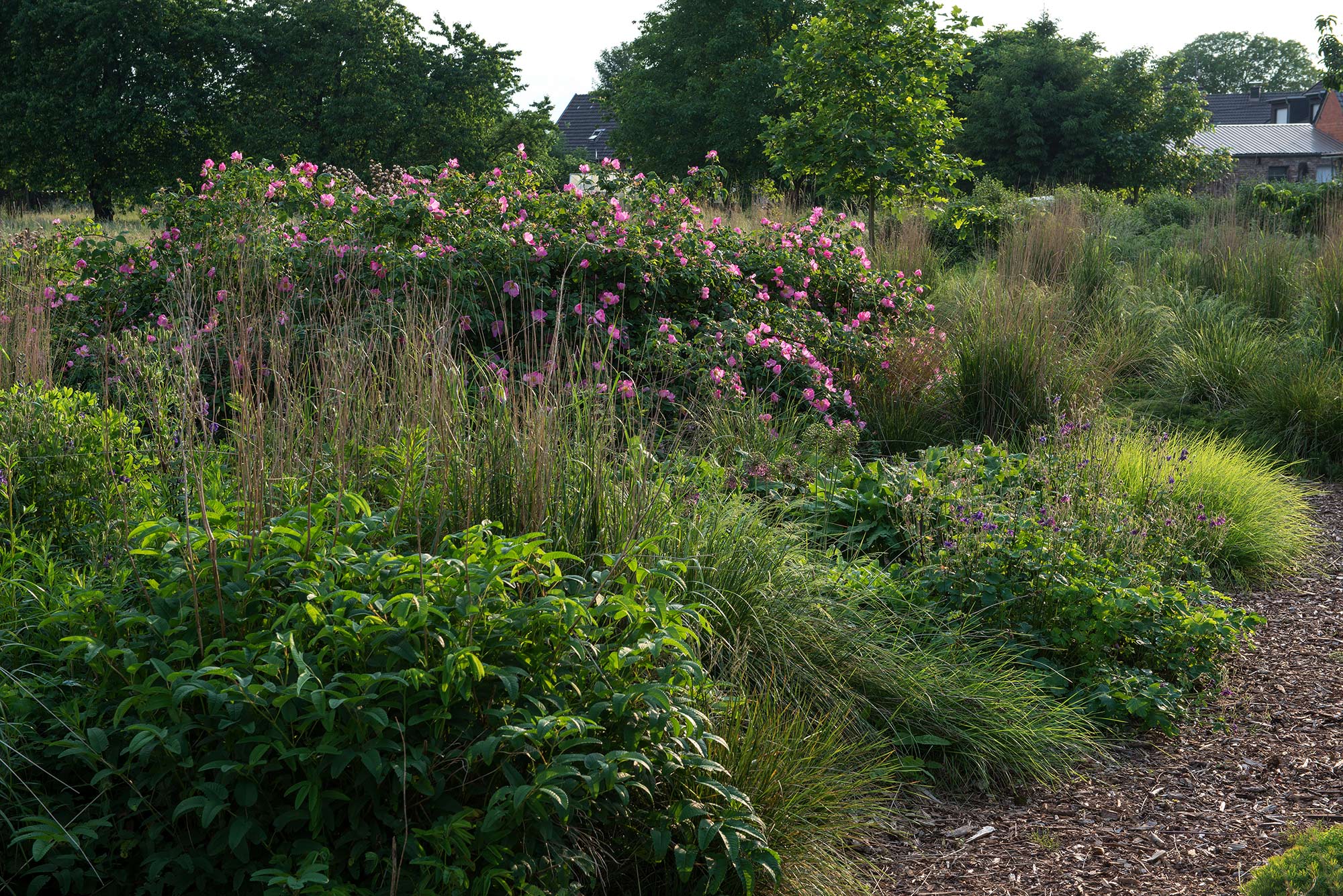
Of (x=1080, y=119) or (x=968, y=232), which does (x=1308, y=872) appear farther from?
(x=1080, y=119)

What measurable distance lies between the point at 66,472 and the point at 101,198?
3123 cm

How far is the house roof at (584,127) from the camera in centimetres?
4869

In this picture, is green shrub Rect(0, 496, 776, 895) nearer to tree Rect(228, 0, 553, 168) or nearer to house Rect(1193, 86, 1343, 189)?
tree Rect(228, 0, 553, 168)

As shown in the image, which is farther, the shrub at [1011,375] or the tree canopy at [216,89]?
the tree canopy at [216,89]

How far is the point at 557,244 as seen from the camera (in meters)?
6.02

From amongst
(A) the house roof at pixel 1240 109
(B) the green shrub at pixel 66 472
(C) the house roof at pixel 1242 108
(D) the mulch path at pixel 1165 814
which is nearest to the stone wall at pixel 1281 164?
(C) the house roof at pixel 1242 108

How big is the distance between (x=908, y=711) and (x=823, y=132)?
7693mm

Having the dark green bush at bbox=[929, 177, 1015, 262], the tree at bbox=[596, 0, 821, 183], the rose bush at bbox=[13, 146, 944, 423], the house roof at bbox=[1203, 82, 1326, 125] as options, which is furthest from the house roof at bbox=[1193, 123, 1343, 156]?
the rose bush at bbox=[13, 146, 944, 423]

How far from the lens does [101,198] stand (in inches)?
1177

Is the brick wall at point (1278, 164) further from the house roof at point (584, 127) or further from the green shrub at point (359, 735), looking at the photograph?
the green shrub at point (359, 735)

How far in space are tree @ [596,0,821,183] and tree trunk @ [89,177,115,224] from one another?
14469 mm

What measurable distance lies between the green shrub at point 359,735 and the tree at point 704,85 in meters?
24.9

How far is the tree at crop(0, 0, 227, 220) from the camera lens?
28.3m

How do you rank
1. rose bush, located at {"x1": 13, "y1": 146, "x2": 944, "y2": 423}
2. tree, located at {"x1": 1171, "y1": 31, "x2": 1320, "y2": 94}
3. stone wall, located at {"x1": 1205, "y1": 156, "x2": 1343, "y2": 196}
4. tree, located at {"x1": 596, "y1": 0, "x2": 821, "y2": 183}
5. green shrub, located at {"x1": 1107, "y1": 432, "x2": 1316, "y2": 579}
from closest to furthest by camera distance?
green shrub, located at {"x1": 1107, "y1": 432, "x2": 1316, "y2": 579} → rose bush, located at {"x1": 13, "y1": 146, "x2": 944, "y2": 423} → tree, located at {"x1": 596, "y1": 0, "x2": 821, "y2": 183} → stone wall, located at {"x1": 1205, "y1": 156, "x2": 1343, "y2": 196} → tree, located at {"x1": 1171, "y1": 31, "x2": 1320, "y2": 94}
